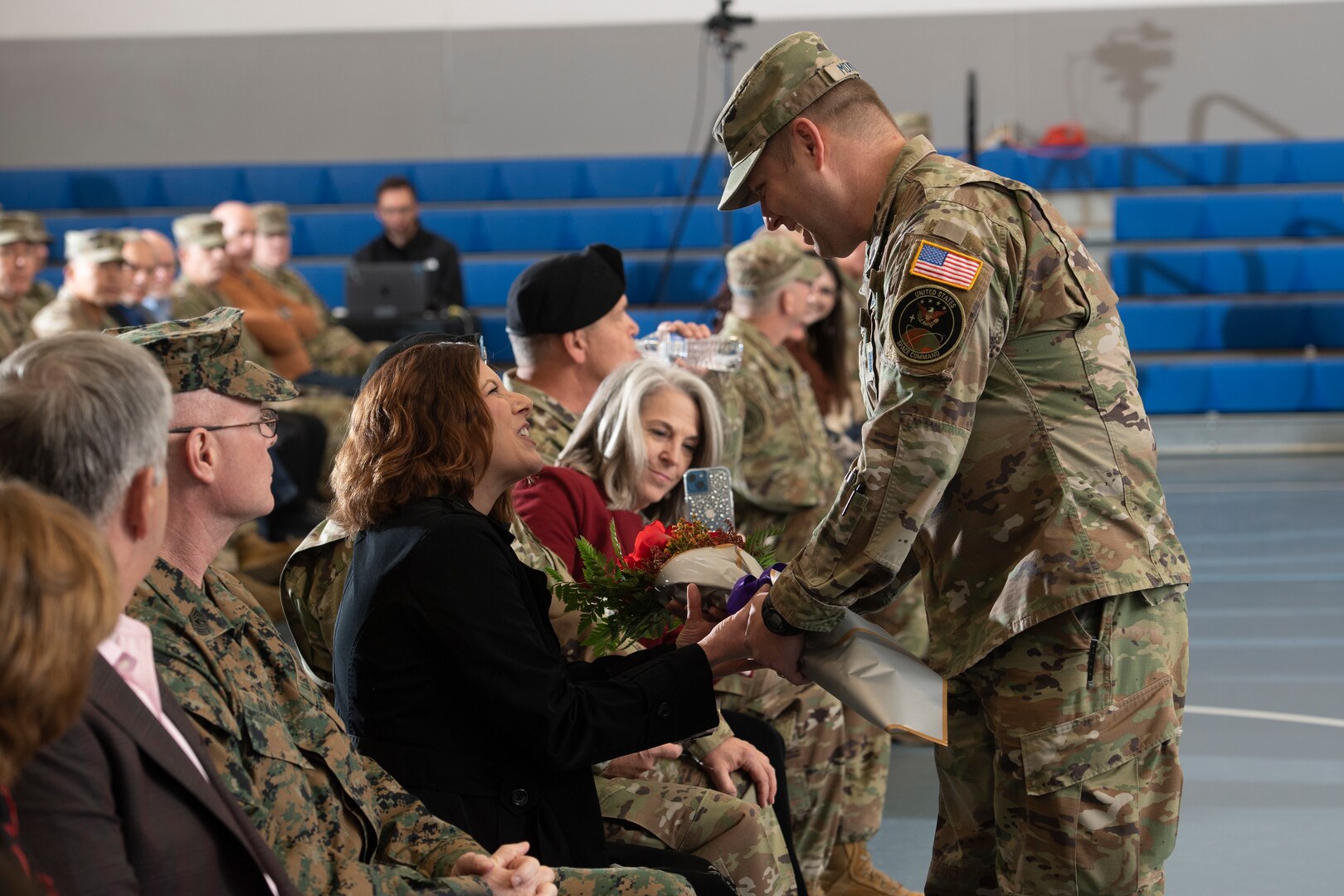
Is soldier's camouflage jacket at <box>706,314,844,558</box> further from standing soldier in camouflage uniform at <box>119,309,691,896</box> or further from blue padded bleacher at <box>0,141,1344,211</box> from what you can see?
blue padded bleacher at <box>0,141,1344,211</box>

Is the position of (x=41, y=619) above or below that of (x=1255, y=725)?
above

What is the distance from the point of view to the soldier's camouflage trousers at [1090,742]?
6.32 feet

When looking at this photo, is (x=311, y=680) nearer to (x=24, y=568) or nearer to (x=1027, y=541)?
(x=24, y=568)

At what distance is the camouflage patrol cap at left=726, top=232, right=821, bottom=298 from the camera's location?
4.24m

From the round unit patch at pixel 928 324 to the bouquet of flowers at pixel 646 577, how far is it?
0.64 m

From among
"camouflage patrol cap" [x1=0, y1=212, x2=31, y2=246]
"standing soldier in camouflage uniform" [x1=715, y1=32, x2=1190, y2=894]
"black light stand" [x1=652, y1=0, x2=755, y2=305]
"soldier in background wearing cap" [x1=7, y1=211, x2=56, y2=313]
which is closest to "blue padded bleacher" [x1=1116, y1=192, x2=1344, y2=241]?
"black light stand" [x1=652, y1=0, x2=755, y2=305]

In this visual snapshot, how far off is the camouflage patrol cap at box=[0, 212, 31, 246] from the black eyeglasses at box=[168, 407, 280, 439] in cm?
584

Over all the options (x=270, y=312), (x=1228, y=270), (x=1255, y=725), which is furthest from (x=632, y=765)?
(x=1228, y=270)

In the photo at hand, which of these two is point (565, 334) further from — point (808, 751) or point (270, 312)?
point (270, 312)

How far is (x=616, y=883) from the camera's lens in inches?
75.7

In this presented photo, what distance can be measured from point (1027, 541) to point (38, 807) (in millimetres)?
1273

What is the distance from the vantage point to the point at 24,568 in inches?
43.9

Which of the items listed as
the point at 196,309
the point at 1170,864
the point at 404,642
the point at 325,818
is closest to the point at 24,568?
the point at 325,818

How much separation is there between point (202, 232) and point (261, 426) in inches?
237
